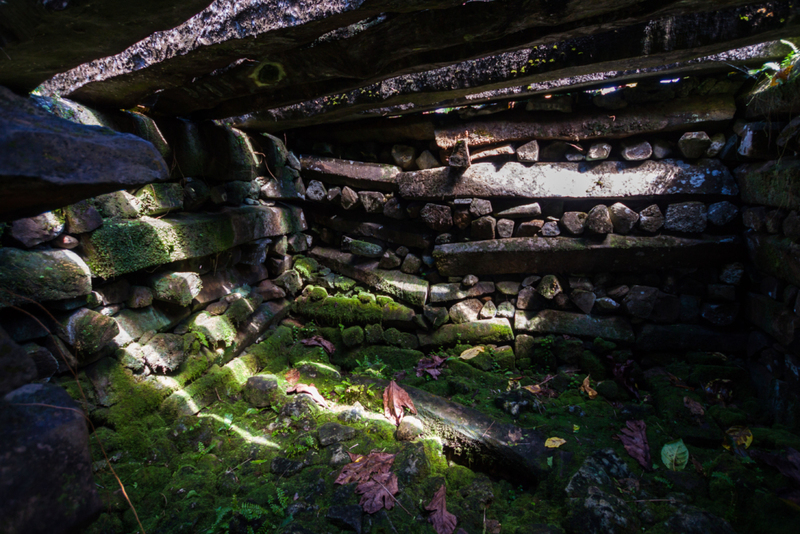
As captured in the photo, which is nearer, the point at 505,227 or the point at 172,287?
the point at 172,287

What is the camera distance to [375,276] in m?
4.34

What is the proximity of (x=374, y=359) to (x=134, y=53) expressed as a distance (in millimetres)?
3101

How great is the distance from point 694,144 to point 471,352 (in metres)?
2.73

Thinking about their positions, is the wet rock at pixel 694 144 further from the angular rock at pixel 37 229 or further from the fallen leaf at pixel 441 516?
Result: the angular rock at pixel 37 229

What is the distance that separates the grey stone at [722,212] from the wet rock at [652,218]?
0.39 metres

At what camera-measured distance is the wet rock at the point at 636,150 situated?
3387mm

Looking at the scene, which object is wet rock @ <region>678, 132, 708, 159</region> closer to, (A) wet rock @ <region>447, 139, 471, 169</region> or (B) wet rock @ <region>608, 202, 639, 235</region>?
(B) wet rock @ <region>608, 202, 639, 235</region>

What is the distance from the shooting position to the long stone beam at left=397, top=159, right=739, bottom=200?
130 inches

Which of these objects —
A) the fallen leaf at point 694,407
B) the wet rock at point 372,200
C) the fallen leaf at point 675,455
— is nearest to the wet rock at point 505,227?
the wet rock at point 372,200

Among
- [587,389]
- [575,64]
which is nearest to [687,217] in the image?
[587,389]

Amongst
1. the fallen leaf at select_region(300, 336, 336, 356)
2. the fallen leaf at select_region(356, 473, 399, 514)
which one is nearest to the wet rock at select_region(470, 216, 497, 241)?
the fallen leaf at select_region(300, 336, 336, 356)

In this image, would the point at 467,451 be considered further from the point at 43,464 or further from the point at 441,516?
the point at 43,464

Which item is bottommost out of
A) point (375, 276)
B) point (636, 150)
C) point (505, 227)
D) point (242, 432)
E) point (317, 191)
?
point (242, 432)

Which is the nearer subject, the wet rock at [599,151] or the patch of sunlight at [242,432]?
the patch of sunlight at [242,432]
